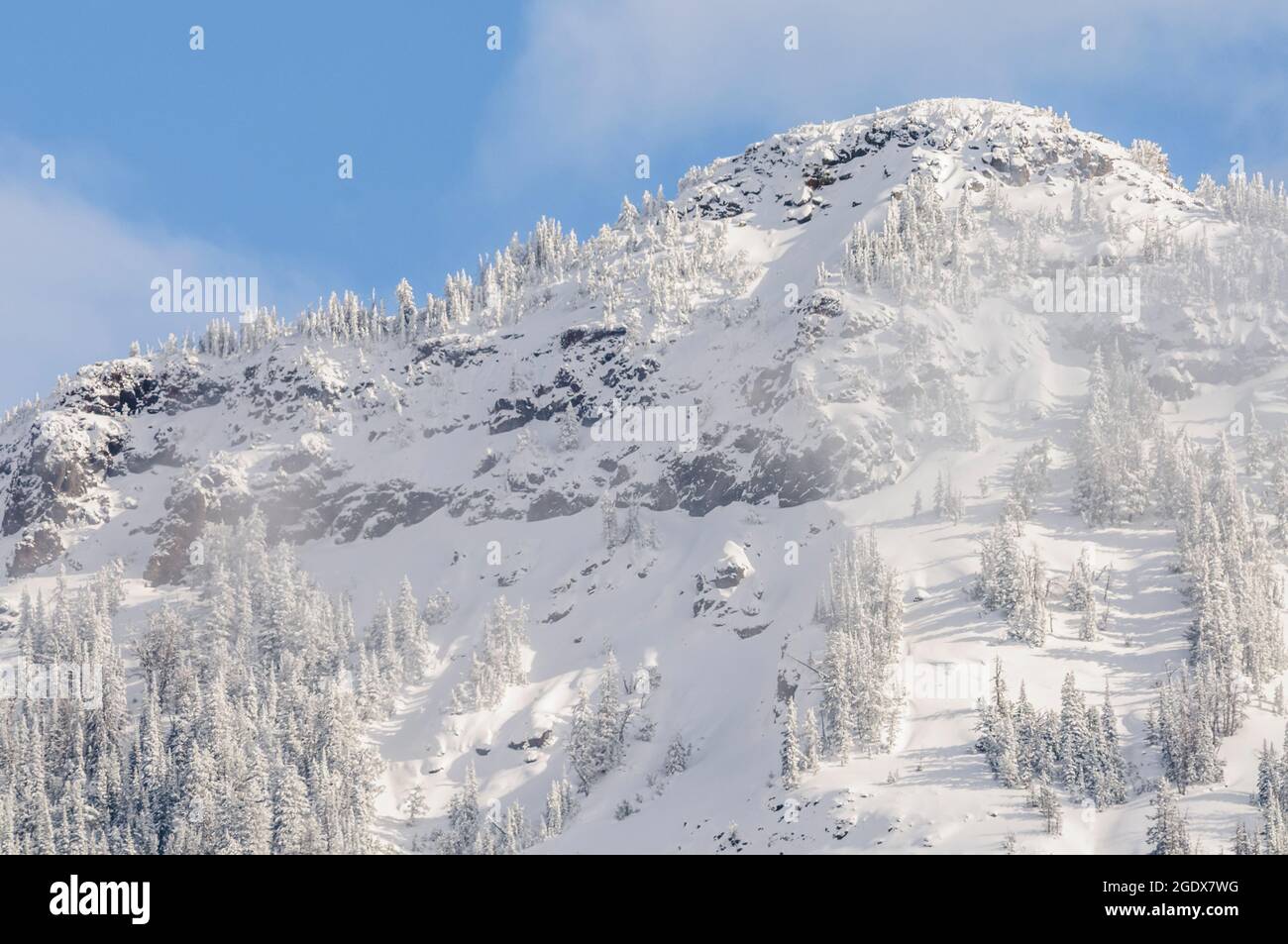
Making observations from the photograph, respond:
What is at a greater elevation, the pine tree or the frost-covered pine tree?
the frost-covered pine tree

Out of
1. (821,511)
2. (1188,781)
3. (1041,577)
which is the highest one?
(821,511)

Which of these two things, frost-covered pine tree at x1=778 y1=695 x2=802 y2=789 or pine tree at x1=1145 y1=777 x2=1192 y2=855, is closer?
pine tree at x1=1145 y1=777 x2=1192 y2=855

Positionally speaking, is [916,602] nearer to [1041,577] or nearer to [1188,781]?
[1041,577]

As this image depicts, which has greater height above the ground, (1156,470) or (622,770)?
(1156,470)

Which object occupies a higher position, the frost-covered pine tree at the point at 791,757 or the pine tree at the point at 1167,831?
the frost-covered pine tree at the point at 791,757

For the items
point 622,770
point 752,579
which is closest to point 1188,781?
point 622,770

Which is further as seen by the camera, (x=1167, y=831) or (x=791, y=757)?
(x=791, y=757)

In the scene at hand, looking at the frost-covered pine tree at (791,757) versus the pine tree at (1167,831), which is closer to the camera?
the pine tree at (1167,831)

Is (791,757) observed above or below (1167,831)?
above

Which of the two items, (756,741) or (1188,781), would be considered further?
(756,741)
